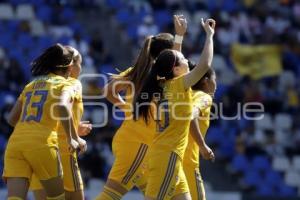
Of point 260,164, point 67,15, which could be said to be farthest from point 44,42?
point 260,164

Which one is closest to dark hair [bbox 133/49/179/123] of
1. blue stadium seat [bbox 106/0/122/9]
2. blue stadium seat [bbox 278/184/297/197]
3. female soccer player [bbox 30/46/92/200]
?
female soccer player [bbox 30/46/92/200]

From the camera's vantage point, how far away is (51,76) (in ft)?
29.9

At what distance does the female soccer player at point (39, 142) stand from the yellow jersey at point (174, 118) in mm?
848

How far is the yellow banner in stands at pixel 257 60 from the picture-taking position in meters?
20.5

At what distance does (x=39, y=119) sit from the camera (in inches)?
348

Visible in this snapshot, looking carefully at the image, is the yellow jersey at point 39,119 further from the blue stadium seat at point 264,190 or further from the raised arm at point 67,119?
the blue stadium seat at point 264,190

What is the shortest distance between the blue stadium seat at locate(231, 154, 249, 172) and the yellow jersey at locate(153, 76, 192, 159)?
992 cm

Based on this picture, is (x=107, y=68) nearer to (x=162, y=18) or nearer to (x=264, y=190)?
(x=162, y=18)

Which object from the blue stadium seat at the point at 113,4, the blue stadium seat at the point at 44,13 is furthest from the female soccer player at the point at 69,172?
the blue stadium seat at the point at 113,4

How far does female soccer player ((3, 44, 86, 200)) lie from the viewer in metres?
8.77

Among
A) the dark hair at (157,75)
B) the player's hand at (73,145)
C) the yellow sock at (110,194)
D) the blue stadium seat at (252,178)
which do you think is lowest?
the blue stadium seat at (252,178)

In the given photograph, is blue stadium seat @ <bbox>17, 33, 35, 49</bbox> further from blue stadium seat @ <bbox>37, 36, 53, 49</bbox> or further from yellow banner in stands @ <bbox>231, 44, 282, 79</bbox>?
yellow banner in stands @ <bbox>231, 44, 282, 79</bbox>

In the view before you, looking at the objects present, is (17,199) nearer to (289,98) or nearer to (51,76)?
(51,76)

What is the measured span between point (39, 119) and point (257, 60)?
1245 centimetres
